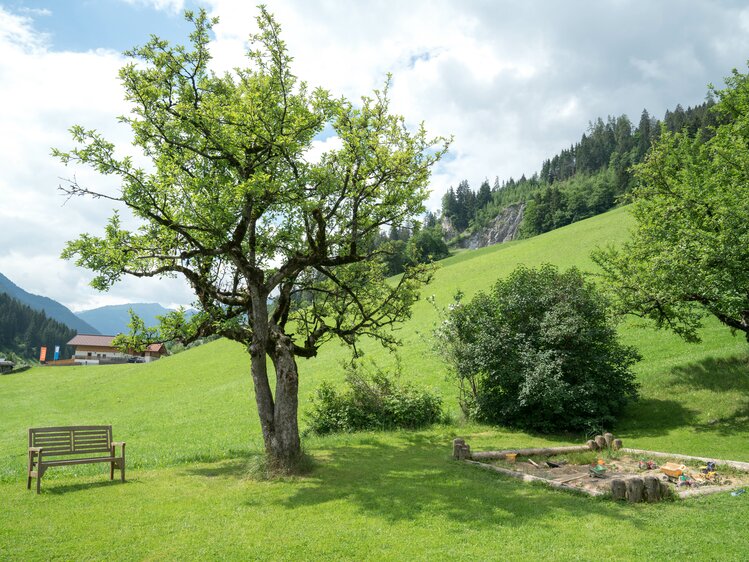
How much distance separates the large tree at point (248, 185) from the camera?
12.8 m

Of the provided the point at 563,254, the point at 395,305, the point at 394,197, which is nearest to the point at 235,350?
the point at 563,254

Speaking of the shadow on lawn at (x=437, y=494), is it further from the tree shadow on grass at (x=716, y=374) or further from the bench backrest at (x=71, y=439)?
the tree shadow on grass at (x=716, y=374)

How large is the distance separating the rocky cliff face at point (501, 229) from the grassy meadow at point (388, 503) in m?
163

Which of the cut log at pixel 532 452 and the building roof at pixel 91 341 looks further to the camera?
the building roof at pixel 91 341

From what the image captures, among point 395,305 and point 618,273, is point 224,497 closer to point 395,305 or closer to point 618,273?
point 395,305

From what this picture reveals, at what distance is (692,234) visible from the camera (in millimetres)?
18578

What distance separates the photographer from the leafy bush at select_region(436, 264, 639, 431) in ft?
63.9

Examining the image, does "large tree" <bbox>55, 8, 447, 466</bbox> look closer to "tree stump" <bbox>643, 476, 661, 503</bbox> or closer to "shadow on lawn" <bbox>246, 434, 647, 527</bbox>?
"shadow on lawn" <bbox>246, 434, 647, 527</bbox>

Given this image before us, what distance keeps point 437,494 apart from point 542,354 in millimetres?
10699

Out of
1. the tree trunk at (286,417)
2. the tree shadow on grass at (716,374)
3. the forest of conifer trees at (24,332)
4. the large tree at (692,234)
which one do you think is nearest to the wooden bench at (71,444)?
the tree trunk at (286,417)

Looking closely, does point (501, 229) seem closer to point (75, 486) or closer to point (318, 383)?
point (318, 383)

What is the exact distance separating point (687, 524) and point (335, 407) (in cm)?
1452

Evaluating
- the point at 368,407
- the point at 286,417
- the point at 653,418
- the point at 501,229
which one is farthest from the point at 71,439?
the point at 501,229

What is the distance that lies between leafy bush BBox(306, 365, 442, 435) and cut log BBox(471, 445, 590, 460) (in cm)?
634
